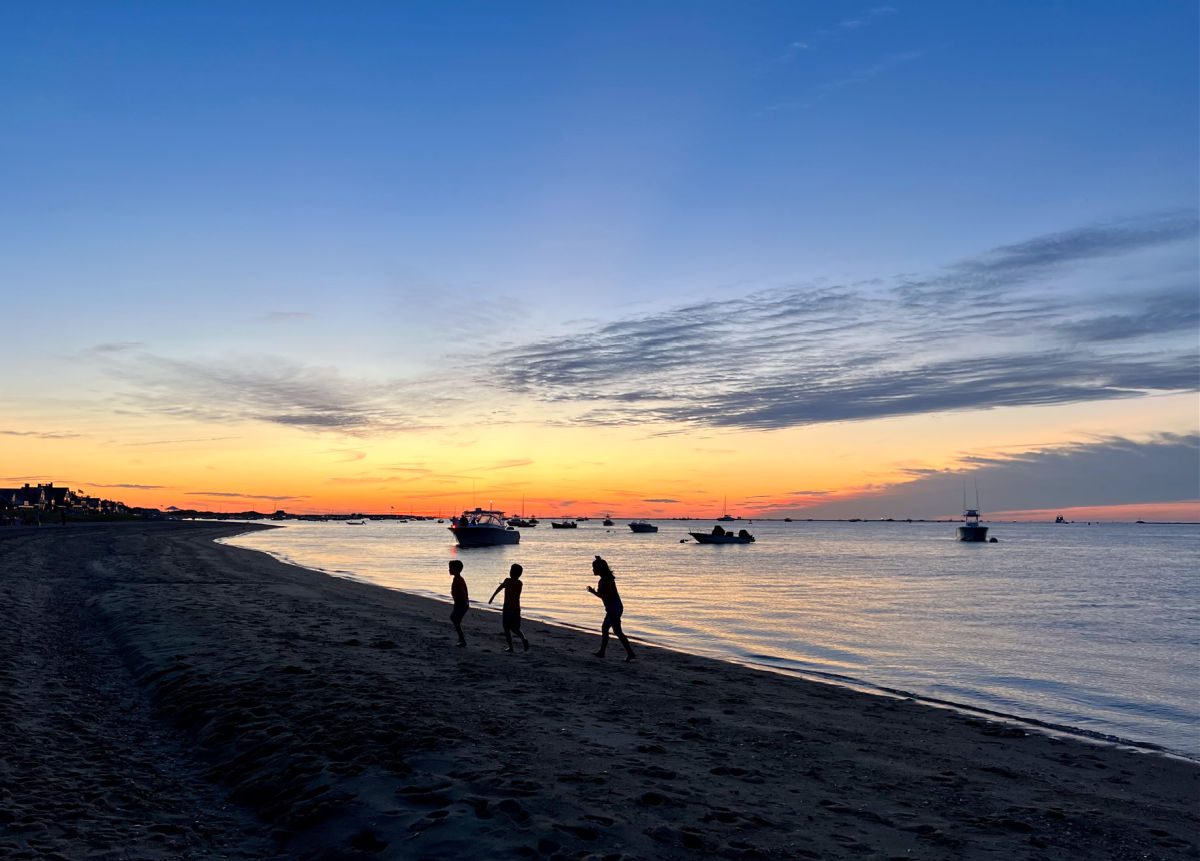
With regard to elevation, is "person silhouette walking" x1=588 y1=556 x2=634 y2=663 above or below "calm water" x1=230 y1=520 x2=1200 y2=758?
above

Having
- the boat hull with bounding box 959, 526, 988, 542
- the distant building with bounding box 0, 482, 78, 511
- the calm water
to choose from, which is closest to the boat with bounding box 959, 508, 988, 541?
the boat hull with bounding box 959, 526, 988, 542

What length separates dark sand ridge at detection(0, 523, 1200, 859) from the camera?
7.08 meters

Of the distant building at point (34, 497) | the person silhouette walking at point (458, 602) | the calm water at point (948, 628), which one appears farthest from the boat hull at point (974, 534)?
the distant building at point (34, 497)

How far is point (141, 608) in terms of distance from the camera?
2281cm

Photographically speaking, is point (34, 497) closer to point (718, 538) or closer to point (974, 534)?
point (718, 538)

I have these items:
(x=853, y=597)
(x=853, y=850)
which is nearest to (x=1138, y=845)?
(x=853, y=850)

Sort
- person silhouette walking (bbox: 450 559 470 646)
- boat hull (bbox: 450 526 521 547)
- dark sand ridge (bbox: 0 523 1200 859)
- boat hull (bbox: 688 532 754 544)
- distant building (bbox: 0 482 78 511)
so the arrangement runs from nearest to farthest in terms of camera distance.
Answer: dark sand ridge (bbox: 0 523 1200 859)
person silhouette walking (bbox: 450 559 470 646)
boat hull (bbox: 450 526 521 547)
boat hull (bbox: 688 532 754 544)
distant building (bbox: 0 482 78 511)

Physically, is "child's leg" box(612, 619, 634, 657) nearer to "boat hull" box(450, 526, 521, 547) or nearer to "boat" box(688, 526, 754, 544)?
"boat hull" box(450, 526, 521, 547)

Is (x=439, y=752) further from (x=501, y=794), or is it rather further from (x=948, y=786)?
(x=948, y=786)

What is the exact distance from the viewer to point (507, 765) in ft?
29.0

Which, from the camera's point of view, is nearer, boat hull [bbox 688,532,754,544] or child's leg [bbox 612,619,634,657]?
child's leg [bbox 612,619,634,657]

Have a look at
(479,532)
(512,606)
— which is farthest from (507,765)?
(479,532)

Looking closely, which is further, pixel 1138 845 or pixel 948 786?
pixel 948 786

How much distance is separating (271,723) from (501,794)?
14.0 feet
